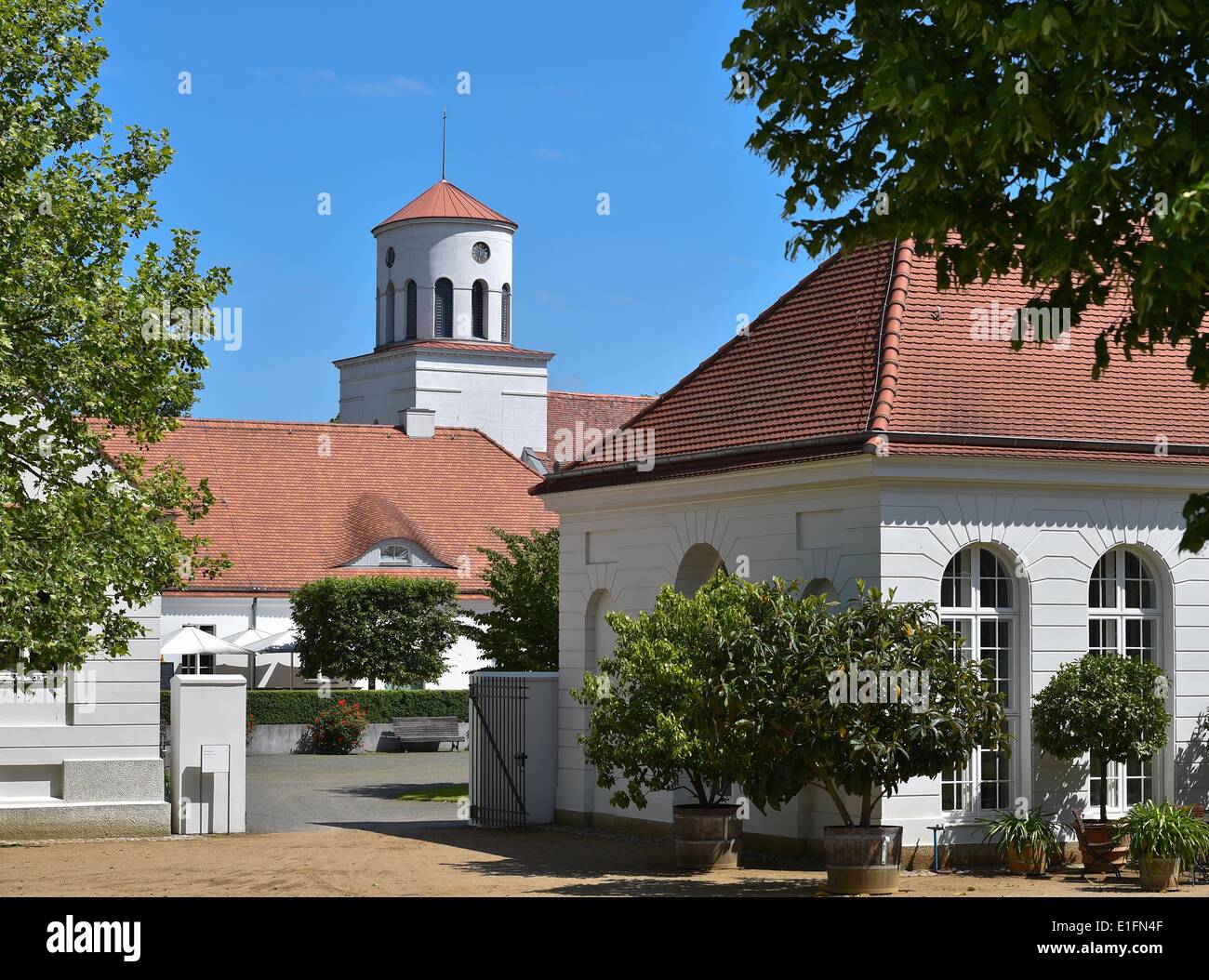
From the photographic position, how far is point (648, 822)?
2361cm

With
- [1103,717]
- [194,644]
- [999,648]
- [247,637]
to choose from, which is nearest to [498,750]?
[999,648]

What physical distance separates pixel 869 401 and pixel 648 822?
6.86 m

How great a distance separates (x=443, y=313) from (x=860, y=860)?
197ft

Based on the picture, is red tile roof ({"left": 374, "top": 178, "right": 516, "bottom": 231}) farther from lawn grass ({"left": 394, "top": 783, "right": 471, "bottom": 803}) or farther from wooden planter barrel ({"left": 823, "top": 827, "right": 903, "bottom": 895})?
wooden planter barrel ({"left": 823, "top": 827, "right": 903, "bottom": 895})

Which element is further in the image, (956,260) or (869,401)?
(869,401)

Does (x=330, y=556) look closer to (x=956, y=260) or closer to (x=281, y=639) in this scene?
(x=281, y=639)

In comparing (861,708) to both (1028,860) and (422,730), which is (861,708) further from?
(422,730)

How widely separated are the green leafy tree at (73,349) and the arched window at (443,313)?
55.5 metres

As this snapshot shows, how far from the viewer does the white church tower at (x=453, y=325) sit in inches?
2908

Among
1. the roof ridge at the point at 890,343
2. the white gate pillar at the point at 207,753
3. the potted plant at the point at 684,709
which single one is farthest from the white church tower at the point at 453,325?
the potted plant at the point at 684,709

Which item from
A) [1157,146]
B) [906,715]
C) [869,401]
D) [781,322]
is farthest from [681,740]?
[1157,146]

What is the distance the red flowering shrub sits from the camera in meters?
43.2

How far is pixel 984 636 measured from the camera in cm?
2056

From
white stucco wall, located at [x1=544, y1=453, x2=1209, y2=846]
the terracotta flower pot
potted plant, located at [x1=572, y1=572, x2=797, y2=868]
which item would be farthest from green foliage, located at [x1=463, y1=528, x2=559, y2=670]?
the terracotta flower pot
